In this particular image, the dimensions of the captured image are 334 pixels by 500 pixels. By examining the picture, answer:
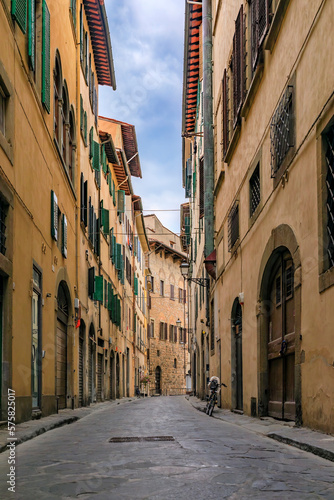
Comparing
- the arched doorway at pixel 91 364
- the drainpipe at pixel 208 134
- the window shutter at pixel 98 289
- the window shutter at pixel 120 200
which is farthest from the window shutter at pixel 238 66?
the window shutter at pixel 120 200

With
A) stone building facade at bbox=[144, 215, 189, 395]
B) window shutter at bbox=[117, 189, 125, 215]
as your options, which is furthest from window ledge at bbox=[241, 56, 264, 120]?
stone building facade at bbox=[144, 215, 189, 395]

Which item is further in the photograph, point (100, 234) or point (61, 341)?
point (100, 234)

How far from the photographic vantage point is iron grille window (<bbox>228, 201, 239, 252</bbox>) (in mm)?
14758

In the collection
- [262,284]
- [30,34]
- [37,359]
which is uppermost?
[30,34]

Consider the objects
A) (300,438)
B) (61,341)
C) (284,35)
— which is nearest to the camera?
(300,438)

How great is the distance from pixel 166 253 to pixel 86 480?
52749 mm

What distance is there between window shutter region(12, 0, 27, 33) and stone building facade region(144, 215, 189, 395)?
4301cm

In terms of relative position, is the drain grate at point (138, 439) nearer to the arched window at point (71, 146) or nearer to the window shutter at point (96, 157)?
the arched window at point (71, 146)

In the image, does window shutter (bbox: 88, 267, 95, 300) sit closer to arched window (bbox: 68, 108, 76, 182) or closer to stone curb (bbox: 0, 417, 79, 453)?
arched window (bbox: 68, 108, 76, 182)

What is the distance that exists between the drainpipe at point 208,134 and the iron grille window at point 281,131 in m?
9.81

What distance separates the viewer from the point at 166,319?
5703 centimetres

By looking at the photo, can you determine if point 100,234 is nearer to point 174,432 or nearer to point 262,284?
point 262,284

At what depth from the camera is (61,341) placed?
15758mm

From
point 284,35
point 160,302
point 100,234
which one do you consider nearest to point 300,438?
Answer: point 284,35
